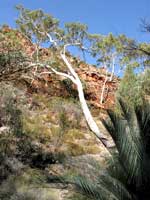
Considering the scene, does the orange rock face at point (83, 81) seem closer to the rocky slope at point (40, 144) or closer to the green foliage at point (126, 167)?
the rocky slope at point (40, 144)

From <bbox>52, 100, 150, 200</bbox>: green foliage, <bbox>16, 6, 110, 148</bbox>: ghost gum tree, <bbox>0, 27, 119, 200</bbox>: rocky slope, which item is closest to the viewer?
<bbox>52, 100, 150, 200</bbox>: green foliage

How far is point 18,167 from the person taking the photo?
476 inches

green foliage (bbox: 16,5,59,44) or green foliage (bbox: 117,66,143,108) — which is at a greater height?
green foliage (bbox: 16,5,59,44)

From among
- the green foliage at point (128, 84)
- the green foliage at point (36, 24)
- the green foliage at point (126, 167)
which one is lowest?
the green foliage at point (126, 167)

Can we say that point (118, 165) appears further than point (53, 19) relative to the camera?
No

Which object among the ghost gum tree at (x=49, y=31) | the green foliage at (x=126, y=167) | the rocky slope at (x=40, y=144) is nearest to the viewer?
the green foliage at (x=126, y=167)

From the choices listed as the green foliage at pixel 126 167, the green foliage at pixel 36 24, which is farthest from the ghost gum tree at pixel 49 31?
the green foliage at pixel 126 167

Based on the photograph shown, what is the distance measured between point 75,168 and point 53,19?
70.4ft

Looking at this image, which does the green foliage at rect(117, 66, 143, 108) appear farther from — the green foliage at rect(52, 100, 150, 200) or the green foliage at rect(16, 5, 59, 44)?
the green foliage at rect(52, 100, 150, 200)

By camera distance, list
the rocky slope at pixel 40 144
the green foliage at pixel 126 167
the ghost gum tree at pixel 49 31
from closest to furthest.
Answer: the green foliage at pixel 126 167 < the rocky slope at pixel 40 144 < the ghost gum tree at pixel 49 31

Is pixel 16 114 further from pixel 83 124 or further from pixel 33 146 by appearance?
pixel 83 124

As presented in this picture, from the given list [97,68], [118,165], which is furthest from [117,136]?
[97,68]

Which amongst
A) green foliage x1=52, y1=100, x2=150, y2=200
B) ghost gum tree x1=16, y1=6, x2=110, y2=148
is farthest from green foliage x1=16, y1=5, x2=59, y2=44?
green foliage x1=52, y1=100, x2=150, y2=200

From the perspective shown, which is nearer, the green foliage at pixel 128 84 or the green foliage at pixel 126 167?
the green foliage at pixel 126 167
